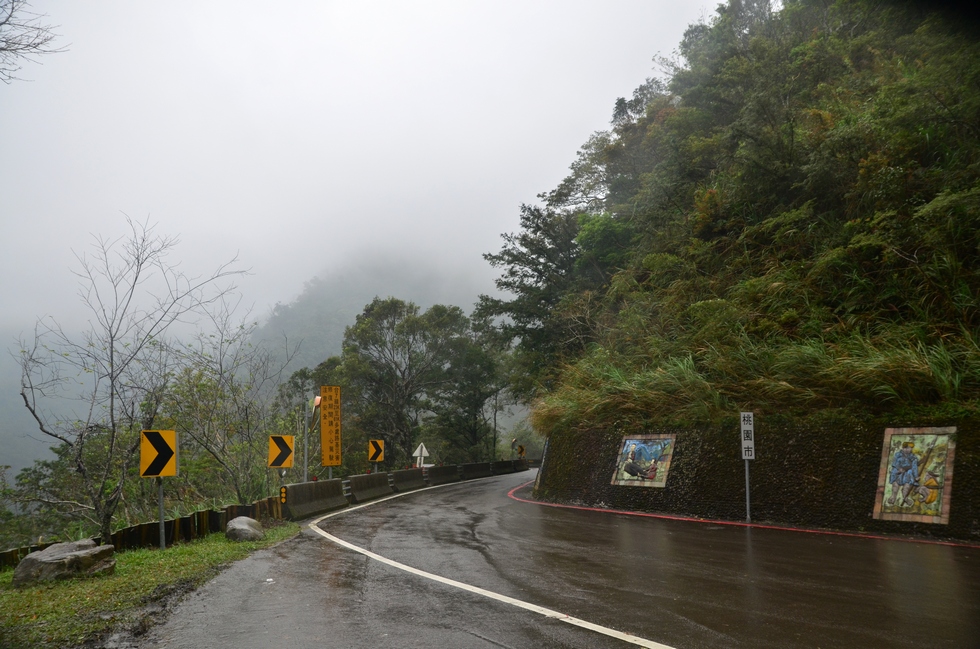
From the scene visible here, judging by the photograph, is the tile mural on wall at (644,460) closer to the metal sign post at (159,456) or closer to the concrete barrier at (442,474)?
the metal sign post at (159,456)

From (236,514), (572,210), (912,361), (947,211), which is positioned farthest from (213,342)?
(572,210)

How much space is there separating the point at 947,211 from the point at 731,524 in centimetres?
801

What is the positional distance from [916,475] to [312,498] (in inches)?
583

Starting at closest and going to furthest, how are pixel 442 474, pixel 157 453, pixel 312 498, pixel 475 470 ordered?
pixel 157 453 < pixel 312 498 < pixel 442 474 < pixel 475 470

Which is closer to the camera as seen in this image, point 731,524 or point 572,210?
point 731,524

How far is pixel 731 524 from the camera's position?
13.6 m

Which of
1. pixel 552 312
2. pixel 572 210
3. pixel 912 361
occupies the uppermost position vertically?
pixel 572 210

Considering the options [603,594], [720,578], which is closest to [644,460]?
[720,578]

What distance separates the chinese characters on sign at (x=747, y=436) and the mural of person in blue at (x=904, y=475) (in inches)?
105

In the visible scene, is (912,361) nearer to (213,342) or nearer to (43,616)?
(43,616)

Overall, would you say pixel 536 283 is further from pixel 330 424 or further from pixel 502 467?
pixel 330 424

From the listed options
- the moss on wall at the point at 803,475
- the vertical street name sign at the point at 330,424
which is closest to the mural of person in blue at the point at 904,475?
the moss on wall at the point at 803,475

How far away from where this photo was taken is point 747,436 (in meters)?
13.8


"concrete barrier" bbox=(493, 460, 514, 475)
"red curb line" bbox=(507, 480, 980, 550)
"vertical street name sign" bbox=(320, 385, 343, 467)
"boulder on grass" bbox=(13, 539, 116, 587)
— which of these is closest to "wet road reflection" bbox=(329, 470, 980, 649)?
"red curb line" bbox=(507, 480, 980, 550)
